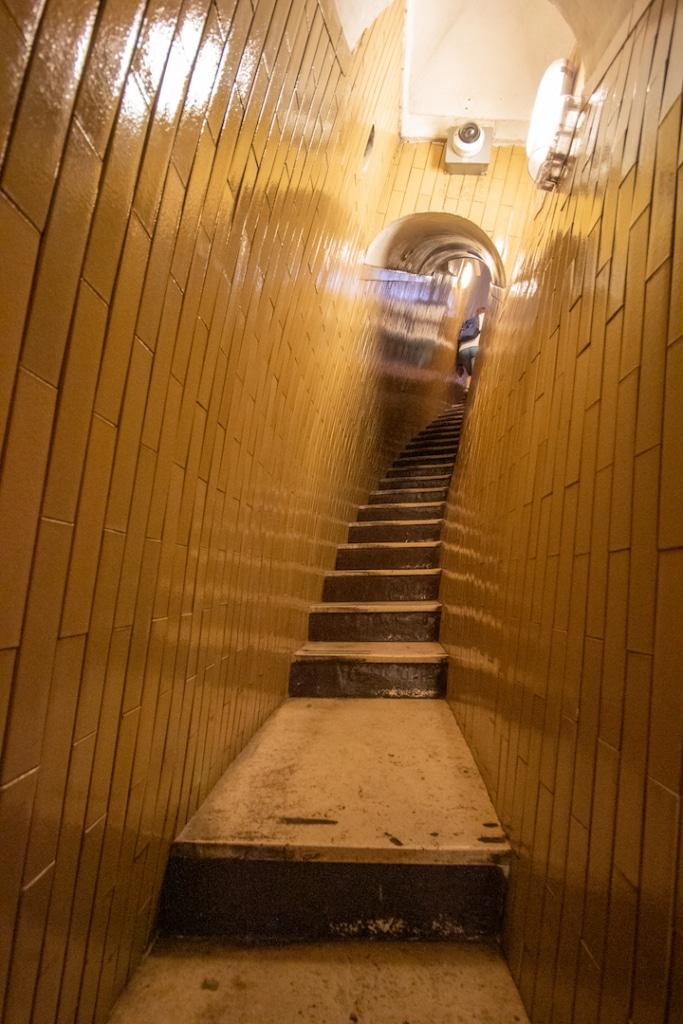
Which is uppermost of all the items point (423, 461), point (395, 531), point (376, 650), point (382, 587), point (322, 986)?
point (423, 461)

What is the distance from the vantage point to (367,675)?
9.02 feet

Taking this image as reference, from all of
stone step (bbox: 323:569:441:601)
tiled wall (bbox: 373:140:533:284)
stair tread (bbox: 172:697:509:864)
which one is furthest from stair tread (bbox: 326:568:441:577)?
tiled wall (bbox: 373:140:533:284)

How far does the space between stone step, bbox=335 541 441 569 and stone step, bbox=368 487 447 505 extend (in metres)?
0.66

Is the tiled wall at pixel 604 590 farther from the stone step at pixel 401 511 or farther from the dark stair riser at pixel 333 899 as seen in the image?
the stone step at pixel 401 511

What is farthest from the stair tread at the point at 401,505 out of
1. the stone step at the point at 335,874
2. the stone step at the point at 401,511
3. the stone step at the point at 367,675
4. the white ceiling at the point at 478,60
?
the stone step at the point at 335,874

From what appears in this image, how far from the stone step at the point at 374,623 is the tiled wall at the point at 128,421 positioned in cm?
106

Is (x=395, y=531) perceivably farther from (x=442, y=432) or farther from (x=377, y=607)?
(x=442, y=432)

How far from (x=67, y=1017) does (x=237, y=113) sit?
1733mm

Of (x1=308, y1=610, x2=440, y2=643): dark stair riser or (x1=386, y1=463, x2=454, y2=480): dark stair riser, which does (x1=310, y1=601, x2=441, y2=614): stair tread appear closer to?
(x1=308, y1=610, x2=440, y2=643): dark stair riser

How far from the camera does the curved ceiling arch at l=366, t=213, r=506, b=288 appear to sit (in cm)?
371

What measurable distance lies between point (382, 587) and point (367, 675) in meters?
0.82

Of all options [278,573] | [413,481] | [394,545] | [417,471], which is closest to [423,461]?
[417,471]

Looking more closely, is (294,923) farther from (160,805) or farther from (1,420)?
(1,420)

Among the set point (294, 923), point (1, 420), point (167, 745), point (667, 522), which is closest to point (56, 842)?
point (167, 745)
